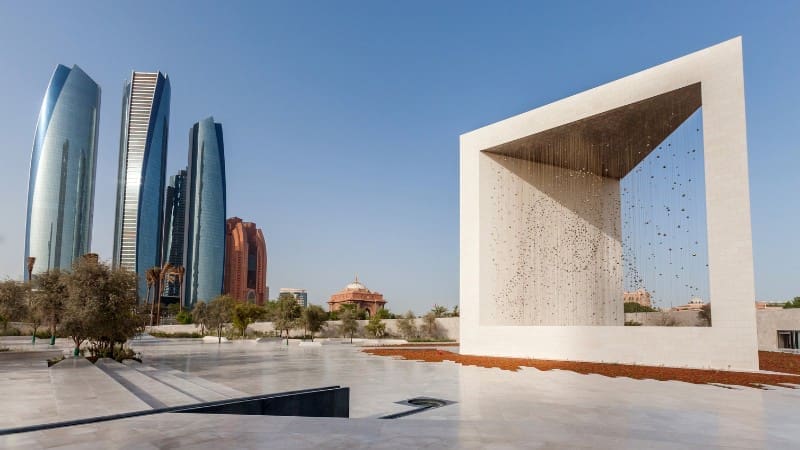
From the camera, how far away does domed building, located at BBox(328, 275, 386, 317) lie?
100m

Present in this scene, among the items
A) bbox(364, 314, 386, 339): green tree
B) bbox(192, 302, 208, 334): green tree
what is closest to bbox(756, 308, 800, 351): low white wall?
bbox(364, 314, 386, 339): green tree

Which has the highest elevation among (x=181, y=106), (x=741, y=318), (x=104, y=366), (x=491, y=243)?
(x=181, y=106)

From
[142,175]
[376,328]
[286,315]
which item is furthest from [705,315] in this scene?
[142,175]

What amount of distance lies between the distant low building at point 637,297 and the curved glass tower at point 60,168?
109 meters

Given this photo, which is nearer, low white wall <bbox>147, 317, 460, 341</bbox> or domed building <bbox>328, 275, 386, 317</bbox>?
low white wall <bbox>147, 317, 460, 341</bbox>

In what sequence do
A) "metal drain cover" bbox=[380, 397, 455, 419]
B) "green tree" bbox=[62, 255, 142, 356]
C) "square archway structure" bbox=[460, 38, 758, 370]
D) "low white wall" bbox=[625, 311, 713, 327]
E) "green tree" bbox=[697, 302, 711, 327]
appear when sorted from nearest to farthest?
"metal drain cover" bbox=[380, 397, 455, 419]
"green tree" bbox=[62, 255, 142, 356]
"square archway structure" bbox=[460, 38, 758, 370]
"green tree" bbox=[697, 302, 711, 327]
"low white wall" bbox=[625, 311, 713, 327]

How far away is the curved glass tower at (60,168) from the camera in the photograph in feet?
337

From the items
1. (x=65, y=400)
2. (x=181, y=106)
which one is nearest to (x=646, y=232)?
(x=65, y=400)

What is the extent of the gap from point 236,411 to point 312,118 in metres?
26.2

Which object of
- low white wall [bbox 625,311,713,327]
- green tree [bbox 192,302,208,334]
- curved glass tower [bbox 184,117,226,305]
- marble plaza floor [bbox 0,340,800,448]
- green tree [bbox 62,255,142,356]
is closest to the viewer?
marble plaza floor [bbox 0,340,800,448]

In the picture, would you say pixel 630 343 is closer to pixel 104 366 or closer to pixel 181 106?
pixel 104 366

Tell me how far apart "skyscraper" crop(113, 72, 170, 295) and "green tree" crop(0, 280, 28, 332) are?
80146 millimetres

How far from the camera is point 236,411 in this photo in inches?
270

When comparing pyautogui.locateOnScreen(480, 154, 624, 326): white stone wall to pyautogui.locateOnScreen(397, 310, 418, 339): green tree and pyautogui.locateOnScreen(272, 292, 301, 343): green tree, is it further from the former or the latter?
pyautogui.locateOnScreen(397, 310, 418, 339): green tree
